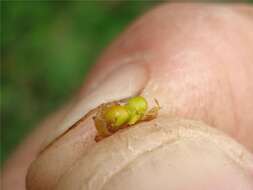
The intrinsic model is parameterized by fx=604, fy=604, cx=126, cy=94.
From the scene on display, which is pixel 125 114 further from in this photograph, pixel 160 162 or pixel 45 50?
pixel 45 50

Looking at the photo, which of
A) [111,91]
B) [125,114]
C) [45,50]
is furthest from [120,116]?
[45,50]

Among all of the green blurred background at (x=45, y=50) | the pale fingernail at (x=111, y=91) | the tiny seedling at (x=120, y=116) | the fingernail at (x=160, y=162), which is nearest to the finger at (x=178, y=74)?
the pale fingernail at (x=111, y=91)

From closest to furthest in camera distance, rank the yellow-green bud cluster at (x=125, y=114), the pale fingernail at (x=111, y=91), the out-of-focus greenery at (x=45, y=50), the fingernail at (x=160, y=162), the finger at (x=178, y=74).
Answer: the fingernail at (x=160, y=162) < the yellow-green bud cluster at (x=125, y=114) < the finger at (x=178, y=74) < the pale fingernail at (x=111, y=91) < the out-of-focus greenery at (x=45, y=50)

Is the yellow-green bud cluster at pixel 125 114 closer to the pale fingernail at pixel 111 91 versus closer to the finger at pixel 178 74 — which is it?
the finger at pixel 178 74

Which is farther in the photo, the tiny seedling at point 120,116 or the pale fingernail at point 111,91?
the pale fingernail at point 111,91

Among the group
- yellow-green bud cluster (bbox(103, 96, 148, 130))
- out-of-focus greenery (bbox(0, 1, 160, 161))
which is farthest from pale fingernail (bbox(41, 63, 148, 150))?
out-of-focus greenery (bbox(0, 1, 160, 161))

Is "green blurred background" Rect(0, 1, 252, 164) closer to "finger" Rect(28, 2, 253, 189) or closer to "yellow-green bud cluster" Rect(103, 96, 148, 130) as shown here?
"finger" Rect(28, 2, 253, 189)
